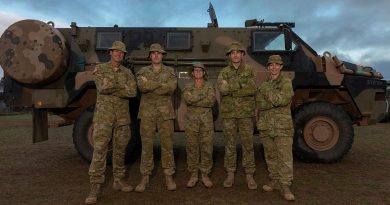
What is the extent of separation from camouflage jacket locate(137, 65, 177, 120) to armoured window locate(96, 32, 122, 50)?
97.1 inches

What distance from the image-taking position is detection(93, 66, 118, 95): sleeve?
13.6 ft

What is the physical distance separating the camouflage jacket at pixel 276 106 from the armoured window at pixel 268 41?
7.54ft

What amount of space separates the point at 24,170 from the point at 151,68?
8.97ft

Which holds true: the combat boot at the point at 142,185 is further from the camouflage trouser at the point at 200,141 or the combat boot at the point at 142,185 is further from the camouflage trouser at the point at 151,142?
the camouflage trouser at the point at 200,141

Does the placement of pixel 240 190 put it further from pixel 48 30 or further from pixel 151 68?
pixel 48 30

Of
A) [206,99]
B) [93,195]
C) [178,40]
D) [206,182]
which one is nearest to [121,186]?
[93,195]

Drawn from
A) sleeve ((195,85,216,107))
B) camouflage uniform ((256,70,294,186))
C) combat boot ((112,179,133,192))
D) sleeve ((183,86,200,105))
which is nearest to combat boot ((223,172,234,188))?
camouflage uniform ((256,70,294,186))

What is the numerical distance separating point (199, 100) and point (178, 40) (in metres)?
2.44

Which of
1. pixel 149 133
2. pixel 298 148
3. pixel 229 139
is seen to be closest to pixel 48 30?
pixel 149 133

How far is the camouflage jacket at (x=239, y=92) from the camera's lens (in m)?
4.55

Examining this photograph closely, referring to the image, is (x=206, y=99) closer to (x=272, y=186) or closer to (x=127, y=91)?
(x=127, y=91)

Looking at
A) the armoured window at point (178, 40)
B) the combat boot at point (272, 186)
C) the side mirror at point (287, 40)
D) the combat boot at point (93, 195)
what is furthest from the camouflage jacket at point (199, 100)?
the side mirror at point (287, 40)

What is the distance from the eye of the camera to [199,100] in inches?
180

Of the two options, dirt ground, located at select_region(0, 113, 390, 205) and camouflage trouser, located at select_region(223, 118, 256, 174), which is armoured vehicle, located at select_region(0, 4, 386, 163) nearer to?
dirt ground, located at select_region(0, 113, 390, 205)
